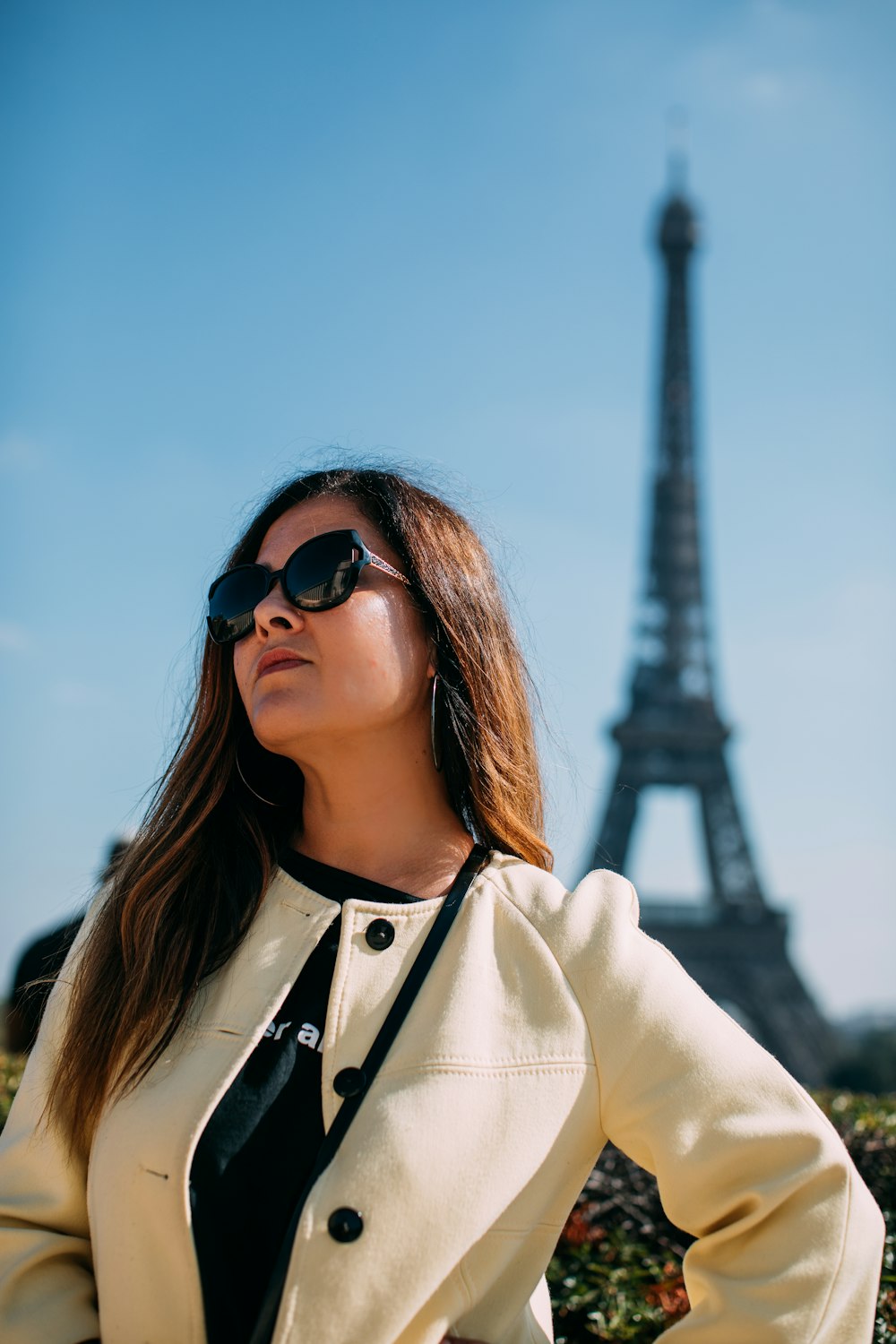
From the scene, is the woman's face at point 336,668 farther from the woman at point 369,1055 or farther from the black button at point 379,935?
the black button at point 379,935

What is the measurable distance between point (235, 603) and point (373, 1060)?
2.88 ft

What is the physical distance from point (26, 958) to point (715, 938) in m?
24.9

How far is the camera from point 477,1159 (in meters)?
1.69

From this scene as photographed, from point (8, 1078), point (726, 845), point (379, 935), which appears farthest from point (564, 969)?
point (726, 845)

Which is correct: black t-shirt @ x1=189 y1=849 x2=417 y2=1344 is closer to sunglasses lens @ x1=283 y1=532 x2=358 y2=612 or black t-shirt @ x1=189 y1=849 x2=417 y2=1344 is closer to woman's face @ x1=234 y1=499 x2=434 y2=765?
woman's face @ x1=234 y1=499 x2=434 y2=765

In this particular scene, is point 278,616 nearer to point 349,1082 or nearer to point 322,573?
point 322,573

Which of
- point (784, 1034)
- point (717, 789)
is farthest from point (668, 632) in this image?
point (784, 1034)

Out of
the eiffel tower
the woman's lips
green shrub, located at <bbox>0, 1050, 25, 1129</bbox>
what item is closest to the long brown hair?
the woman's lips

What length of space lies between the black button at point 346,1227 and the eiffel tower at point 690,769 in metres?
22.4

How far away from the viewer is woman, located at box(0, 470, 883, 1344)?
5.36 feet

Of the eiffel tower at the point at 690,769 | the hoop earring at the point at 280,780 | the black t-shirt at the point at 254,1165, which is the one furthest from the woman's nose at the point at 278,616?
the eiffel tower at the point at 690,769

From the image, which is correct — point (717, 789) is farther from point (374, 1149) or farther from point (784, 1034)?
point (374, 1149)

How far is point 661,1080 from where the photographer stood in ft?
5.68

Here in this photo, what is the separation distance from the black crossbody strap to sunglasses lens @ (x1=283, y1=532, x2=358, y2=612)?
0.53 meters
